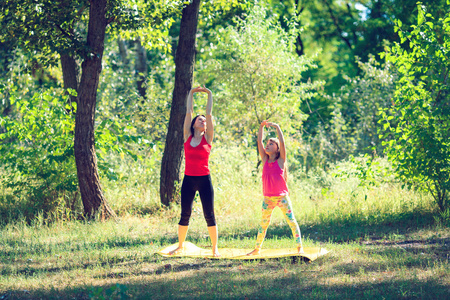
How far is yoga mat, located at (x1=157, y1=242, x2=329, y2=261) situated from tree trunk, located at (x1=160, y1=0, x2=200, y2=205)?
320cm

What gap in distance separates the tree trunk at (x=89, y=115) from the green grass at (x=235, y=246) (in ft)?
2.52

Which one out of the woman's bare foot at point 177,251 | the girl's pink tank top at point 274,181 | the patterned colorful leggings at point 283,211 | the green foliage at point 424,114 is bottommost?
the woman's bare foot at point 177,251

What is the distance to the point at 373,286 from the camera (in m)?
5.33

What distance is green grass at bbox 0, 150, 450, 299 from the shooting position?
5293 mm

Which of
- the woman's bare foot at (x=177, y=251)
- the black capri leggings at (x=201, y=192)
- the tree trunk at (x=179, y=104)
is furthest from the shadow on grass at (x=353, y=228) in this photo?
the tree trunk at (x=179, y=104)

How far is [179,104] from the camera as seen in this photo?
10656 millimetres

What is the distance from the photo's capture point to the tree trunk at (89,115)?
370 inches

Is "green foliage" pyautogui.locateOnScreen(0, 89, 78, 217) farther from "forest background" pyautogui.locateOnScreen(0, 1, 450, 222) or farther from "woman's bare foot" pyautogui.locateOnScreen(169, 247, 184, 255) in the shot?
"woman's bare foot" pyautogui.locateOnScreen(169, 247, 184, 255)

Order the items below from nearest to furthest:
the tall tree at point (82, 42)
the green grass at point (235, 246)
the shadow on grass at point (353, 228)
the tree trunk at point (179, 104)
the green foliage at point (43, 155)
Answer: the green grass at point (235, 246), the shadow on grass at point (353, 228), the tall tree at point (82, 42), the green foliage at point (43, 155), the tree trunk at point (179, 104)

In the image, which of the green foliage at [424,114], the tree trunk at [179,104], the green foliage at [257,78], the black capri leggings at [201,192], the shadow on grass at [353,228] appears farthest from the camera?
the green foliage at [257,78]

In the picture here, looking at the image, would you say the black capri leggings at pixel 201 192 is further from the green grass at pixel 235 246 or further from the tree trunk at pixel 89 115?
the tree trunk at pixel 89 115

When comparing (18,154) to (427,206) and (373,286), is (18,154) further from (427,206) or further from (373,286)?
(427,206)

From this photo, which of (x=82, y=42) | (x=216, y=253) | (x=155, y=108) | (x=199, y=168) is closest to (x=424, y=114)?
(x=199, y=168)

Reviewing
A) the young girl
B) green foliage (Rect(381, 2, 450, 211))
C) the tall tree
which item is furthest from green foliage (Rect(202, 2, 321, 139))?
the young girl
